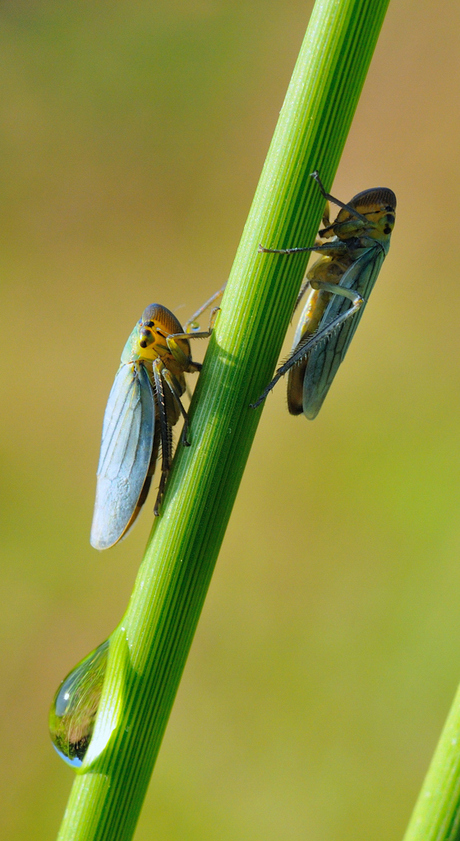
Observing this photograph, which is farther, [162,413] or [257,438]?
[257,438]

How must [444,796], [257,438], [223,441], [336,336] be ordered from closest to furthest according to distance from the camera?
[444,796]
[223,441]
[336,336]
[257,438]

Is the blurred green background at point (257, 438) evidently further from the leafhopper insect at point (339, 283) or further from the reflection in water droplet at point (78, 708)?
the reflection in water droplet at point (78, 708)

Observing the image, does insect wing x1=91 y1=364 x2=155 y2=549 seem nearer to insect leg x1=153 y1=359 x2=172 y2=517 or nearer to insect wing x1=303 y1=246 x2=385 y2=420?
insect leg x1=153 y1=359 x2=172 y2=517

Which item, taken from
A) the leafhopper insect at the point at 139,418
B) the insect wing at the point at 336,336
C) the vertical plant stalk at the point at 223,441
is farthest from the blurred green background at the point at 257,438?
the vertical plant stalk at the point at 223,441

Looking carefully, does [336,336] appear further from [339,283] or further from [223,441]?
[223,441]

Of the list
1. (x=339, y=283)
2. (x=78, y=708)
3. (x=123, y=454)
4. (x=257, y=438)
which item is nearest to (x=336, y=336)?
(x=339, y=283)

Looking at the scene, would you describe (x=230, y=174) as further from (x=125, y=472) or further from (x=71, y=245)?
(x=125, y=472)

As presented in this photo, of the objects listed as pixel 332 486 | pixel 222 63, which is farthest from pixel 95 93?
pixel 332 486
